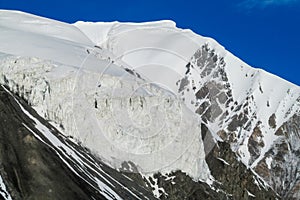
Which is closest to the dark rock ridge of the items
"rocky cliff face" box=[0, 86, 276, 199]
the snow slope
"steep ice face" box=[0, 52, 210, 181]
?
"rocky cliff face" box=[0, 86, 276, 199]

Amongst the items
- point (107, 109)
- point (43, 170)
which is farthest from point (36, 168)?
point (107, 109)

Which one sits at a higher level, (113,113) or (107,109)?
(107,109)

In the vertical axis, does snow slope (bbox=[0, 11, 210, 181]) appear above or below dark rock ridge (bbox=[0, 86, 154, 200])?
above

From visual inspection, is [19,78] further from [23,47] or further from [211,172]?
[211,172]

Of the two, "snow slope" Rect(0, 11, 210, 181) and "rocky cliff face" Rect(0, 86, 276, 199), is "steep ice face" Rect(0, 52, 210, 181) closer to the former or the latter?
"snow slope" Rect(0, 11, 210, 181)

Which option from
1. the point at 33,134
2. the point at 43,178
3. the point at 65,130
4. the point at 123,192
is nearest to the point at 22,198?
the point at 43,178

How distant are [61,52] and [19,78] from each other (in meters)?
39.4

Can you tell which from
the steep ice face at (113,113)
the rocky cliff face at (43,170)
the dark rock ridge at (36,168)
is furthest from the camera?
the steep ice face at (113,113)

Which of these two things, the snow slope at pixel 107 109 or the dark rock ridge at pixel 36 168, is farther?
the snow slope at pixel 107 109

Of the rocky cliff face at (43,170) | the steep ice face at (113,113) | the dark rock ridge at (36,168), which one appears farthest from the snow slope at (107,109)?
the dark rock ridge at (36,168)

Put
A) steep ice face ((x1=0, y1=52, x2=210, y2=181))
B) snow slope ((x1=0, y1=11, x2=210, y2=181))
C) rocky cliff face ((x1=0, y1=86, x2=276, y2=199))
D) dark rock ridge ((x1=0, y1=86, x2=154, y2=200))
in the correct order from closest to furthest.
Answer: dark rock ridge ((x1=0, y1=86, x2=154, y2=200)), rocky cliff face ((x1=0, y1=86, x2=276, y2=199)), steep ice face ((x1=0, y1=52, x2=210, y2=181)), snow slope ((x1=0, y1=11, x2=210, y2=181))

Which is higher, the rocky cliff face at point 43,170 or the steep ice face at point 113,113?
the steep ice face at point 113,113

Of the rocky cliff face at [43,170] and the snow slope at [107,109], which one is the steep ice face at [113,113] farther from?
the rocky cliff face at [43,170]

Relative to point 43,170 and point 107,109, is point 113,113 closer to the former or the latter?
point 107,109
